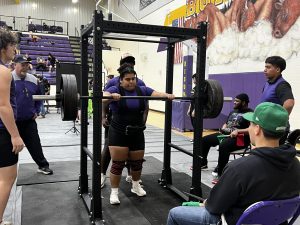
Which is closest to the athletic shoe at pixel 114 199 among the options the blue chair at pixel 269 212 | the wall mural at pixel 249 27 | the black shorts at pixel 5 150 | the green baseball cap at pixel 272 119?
the black shorts at pixel 5 150

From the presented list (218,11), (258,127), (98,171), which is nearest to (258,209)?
(258,127)

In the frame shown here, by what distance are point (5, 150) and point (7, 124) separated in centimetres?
18

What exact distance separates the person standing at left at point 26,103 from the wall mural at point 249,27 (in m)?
4.58

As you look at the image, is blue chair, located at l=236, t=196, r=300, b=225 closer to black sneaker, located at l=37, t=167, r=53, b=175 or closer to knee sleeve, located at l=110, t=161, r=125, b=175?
knee sleeve, located at l=110, t=161, r=125, b=175

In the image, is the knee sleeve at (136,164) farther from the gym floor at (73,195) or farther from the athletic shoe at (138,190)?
the gym floor at (73,195)

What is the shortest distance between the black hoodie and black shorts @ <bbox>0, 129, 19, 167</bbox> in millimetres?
1391

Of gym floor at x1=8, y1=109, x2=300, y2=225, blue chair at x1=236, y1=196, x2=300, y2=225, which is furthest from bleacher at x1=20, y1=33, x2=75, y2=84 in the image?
blue chair at x1=236, y1=196, x2=300, y2=225

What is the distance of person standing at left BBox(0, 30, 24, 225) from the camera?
1.90 meters

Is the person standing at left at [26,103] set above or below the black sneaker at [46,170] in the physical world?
above

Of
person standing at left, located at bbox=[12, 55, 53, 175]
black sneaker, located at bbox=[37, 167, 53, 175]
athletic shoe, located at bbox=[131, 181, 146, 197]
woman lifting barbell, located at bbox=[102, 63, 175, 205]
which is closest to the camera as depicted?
woman lifting barbell, located at bbox=[102, 63, 175, 205]

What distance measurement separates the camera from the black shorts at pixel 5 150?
199cm

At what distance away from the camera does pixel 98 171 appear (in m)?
2.43

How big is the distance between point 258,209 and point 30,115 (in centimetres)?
288

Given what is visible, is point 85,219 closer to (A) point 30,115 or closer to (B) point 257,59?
(A) point 30,115
